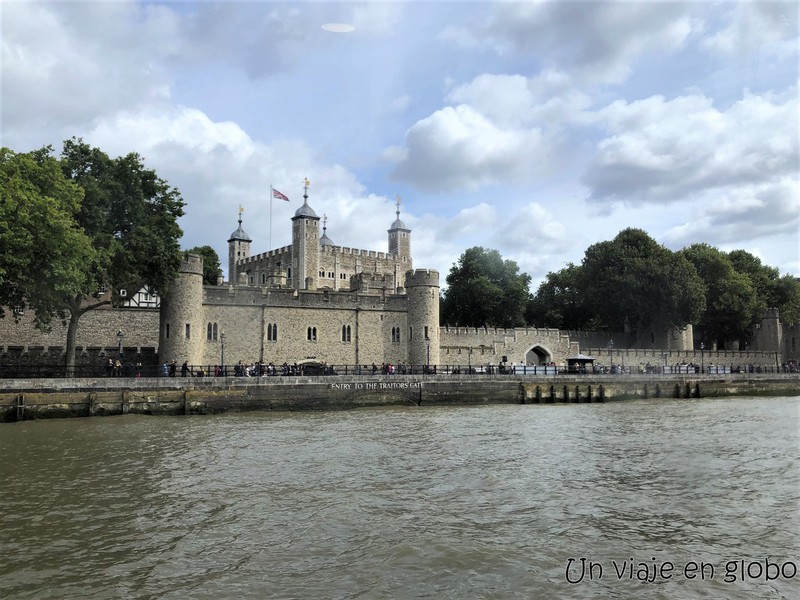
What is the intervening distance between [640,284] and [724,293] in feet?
42.3

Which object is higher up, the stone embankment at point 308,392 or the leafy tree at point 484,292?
the leafy tree at point 484,292

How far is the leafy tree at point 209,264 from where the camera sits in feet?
208

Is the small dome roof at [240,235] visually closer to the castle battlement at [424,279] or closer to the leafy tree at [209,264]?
the leafy tree at [209,264]

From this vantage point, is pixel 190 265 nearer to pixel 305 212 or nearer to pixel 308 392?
pixel 308 392

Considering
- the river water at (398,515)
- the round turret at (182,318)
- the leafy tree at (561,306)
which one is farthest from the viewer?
the leafy tree at (561,306)

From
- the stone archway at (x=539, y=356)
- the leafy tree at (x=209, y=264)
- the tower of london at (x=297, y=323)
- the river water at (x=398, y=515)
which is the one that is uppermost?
the leafy tree at (x=209, y=264)

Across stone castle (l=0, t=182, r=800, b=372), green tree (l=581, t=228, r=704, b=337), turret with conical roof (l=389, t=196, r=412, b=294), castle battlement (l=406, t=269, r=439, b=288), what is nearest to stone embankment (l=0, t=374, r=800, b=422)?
stone castle (l=0, t=182, r=800, b=372)

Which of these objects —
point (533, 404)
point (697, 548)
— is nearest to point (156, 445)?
point (697, 548)

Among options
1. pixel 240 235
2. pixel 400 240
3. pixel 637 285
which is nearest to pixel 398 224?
pixel 400 240

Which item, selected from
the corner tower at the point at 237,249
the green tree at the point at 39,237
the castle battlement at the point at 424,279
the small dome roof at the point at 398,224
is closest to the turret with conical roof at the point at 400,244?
the small dome roof at the point at 398,224

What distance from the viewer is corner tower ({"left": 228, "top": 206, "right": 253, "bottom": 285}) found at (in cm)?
8938

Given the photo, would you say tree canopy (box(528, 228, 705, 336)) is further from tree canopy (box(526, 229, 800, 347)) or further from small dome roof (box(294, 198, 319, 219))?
small dome roof (box(294, 198, 319, 219))

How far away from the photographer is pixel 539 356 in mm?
54000

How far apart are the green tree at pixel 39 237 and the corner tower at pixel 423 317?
21.1m
